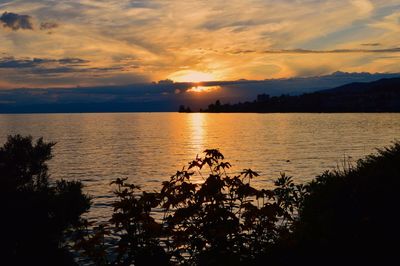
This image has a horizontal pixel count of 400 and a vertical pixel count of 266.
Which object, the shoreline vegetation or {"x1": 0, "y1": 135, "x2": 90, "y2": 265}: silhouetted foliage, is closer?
the shoreline vegetation

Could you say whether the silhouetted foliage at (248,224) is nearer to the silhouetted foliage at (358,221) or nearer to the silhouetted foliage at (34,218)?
the silhouetted foliage at (358,221)

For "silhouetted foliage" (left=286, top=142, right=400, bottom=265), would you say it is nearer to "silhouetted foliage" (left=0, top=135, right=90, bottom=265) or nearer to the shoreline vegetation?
the shoreline vegetation

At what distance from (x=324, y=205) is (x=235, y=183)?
4050 millimetres

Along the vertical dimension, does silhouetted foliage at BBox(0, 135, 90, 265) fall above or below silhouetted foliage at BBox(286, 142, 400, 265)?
below

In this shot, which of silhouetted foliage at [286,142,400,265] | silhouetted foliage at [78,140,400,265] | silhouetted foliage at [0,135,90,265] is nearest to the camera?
silhouetted foliage at [78,140,400,265]

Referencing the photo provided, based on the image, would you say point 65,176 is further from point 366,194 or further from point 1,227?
point 366,194

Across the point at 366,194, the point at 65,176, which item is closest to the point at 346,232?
the point at 366,194

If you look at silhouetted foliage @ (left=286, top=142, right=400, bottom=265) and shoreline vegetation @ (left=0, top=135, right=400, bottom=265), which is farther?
silhouetted foliage @ (left=286, top=142, right=400, bottom=265)

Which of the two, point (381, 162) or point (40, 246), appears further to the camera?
point (40, 246)

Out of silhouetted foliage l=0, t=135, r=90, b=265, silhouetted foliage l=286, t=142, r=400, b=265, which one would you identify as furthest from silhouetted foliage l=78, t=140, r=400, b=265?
silhouetted foliage l=0, t=135, r=90, b=265

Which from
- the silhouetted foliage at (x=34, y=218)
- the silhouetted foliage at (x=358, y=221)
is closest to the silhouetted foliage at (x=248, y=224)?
the silhouetted foliage at (x=358, y=221)

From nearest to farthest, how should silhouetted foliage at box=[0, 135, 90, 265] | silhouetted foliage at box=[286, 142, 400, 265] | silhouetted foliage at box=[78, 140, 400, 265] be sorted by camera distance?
silhouetted foliage at box=[78, 140, 400, 265] → silhouetted foliage at box=[286, 142, 400, 265] → silhouetted foliage at box=[0, 135, 90, 265]

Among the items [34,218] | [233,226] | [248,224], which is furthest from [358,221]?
[34,218]

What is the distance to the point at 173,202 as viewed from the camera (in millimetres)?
9430
